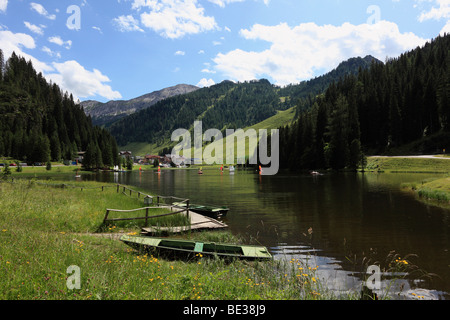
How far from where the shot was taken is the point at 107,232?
739 inches

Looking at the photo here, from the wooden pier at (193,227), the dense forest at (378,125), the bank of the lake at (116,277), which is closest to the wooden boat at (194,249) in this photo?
the bank of the lake at (116,277)

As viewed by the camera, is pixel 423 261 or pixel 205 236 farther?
pixel 205 236

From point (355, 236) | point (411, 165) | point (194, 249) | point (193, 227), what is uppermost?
point (411, 165)

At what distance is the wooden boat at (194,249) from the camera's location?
1346cm

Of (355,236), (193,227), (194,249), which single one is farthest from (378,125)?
(194,249)

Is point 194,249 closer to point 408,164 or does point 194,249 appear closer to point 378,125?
point 408,164

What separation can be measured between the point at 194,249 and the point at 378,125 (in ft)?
446

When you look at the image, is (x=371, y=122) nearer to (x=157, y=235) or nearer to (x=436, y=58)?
(x=436, y=58)

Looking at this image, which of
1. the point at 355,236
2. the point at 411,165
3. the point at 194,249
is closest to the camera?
the point at 194,249

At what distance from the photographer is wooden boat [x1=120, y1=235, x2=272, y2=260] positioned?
44.2ft

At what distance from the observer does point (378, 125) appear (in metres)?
126

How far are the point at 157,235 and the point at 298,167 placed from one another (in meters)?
116

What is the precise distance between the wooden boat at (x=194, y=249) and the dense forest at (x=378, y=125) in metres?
102
